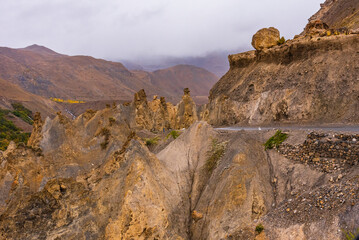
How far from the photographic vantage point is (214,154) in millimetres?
15258

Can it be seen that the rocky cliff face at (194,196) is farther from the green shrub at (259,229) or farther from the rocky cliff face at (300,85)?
the rocky cliff face at (300,85)

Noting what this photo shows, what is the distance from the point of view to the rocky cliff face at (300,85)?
2048 cm

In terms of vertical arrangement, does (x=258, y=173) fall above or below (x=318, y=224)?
above

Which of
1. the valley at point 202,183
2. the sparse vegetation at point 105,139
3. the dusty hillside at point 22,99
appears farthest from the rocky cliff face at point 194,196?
the dusty hillside at point 22,99

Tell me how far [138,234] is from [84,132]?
14622 millimetres

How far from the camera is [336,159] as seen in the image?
11.4 metres

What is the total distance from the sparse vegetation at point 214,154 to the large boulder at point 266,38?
1864cm

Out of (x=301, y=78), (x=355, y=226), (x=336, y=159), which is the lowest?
(x=355, y=226)

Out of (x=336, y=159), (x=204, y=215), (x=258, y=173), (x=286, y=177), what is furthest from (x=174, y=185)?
(x=336, y=159)

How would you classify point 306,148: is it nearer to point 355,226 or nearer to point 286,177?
point 286,177

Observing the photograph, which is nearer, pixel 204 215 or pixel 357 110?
pixel 204 215

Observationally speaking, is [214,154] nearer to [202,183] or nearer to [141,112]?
[202,183]

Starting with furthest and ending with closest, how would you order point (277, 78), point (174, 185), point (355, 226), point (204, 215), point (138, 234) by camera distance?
point (277, 78) → point (174, 185) → point (204, 215) → point (138, 234) → point (355, 226)

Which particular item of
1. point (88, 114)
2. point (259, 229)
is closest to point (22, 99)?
point (88, 114)
